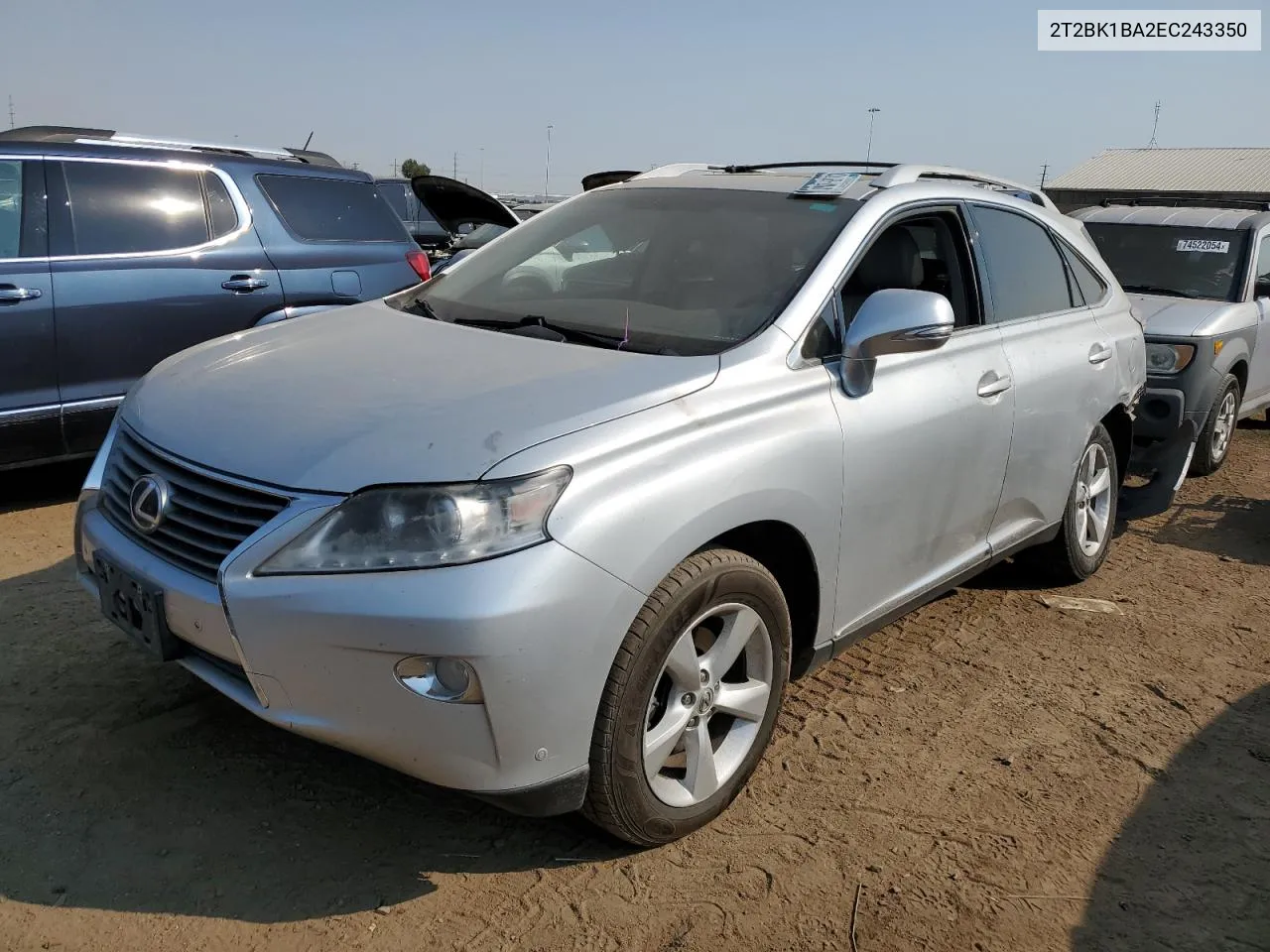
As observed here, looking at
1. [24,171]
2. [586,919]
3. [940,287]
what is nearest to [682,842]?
[586,919]

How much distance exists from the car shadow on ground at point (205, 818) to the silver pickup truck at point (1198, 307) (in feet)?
16.3

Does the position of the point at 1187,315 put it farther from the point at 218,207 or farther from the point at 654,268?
the point at 218,207

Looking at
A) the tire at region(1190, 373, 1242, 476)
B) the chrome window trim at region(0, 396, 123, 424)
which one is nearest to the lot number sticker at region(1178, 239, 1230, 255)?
the tire at region(1190, 373, 1242, 476)

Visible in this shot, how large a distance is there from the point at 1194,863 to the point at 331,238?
5353 mm

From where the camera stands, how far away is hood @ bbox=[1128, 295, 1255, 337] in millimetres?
6531

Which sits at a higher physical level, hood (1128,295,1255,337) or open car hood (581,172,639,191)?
open car hood (581,172,639,191)

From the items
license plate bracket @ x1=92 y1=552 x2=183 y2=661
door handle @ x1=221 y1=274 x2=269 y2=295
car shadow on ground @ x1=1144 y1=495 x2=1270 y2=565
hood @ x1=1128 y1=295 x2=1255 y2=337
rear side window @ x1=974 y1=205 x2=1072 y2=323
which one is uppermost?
rear side window @ x1=974 y1=205 x2=1072 y2=323

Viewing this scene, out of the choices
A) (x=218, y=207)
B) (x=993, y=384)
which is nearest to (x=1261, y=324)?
(x=993, y=384)

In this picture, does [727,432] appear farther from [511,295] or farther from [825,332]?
[511,295]

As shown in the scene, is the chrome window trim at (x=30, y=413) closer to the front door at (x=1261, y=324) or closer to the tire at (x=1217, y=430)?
the tire at (x=1217, y=430)

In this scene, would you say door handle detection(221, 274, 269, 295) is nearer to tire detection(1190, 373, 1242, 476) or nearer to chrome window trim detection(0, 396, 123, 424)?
chrome window trim detection(0, 396, 123, 424)

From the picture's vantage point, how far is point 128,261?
525cm

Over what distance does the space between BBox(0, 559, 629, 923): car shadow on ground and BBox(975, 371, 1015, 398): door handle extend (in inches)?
77.3

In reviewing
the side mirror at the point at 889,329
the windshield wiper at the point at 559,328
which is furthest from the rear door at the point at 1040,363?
the windshield wiper at the point at 559,328
